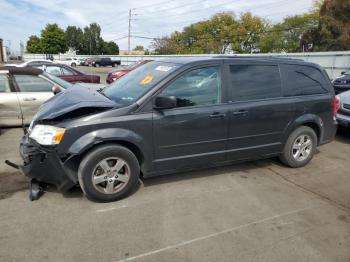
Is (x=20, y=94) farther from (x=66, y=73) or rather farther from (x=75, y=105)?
(x=75, y=105)

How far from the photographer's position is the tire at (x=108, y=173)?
3.69 metres

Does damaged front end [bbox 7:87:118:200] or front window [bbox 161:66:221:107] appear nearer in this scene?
damaged front end [bbox 7:87:118:200]

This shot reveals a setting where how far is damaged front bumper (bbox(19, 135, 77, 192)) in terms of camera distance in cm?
364

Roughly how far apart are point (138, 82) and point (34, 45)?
98.9 meters

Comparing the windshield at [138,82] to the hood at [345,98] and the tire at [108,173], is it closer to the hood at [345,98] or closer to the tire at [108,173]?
the tire at [108,173]

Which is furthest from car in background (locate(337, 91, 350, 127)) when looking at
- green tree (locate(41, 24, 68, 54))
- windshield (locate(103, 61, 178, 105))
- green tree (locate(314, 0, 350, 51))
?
green tree (locate(41, 24, 68, 54))

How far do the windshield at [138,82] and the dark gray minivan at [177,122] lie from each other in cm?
2

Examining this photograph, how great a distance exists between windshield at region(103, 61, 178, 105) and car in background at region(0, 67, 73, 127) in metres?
2.81

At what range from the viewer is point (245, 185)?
4.54 meters

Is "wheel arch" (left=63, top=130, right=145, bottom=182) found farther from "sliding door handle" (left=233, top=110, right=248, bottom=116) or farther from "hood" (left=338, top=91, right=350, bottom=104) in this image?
"hood" (left=338, top=91, right=350, bottom=104)

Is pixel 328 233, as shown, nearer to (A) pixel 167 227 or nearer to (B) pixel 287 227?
(B) pixel 287 227

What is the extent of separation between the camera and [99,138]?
367 centimetres

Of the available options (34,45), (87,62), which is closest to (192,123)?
(87,62)

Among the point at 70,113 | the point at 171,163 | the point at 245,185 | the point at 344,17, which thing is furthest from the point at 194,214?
the point at 344,17
